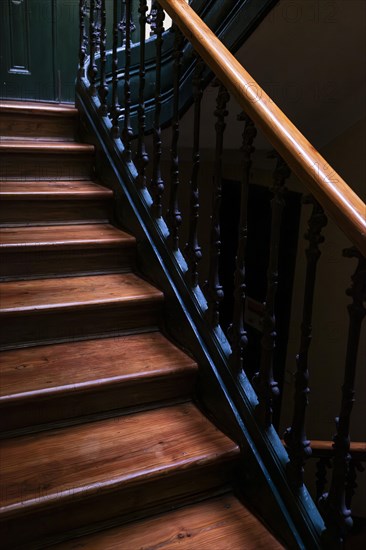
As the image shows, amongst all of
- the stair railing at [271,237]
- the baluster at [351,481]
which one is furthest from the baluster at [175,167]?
the baluster at [351,481]

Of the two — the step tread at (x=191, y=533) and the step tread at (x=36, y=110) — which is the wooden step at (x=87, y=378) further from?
Answer: the step tread at (x=36, y=110)

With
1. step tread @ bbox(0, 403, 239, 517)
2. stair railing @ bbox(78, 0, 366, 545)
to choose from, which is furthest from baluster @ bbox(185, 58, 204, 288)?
step tread @ bbox(0, 403, 239, 517)

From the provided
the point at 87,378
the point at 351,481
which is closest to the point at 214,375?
the point at 87,378

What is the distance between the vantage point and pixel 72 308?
1799mm

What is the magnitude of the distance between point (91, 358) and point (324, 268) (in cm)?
211

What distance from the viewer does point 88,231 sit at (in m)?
2.19

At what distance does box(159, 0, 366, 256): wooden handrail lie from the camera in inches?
45.5

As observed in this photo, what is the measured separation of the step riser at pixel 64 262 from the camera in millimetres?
1956

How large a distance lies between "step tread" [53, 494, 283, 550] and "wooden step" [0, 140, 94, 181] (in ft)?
5.23

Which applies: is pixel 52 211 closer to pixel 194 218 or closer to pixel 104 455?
pixel 194 218

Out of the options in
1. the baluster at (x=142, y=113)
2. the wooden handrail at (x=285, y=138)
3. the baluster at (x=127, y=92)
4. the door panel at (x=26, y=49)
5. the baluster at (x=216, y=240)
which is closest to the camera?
the wooden handrail at (x=285, y=138)

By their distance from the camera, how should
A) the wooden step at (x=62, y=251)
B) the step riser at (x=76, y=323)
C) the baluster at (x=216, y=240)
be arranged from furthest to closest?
the wooden step at (x=62, y=251) → the step riser at (x=76, y=323) → the baluster at (x=216, y=240)

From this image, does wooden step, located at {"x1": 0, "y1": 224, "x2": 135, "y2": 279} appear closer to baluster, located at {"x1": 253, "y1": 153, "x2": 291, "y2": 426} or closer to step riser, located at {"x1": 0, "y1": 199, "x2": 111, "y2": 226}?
step riser, located at {"x1": 0, "y1": 199, "x2": 111, "y2": 226}

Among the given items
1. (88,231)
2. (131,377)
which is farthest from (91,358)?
(88,231)
